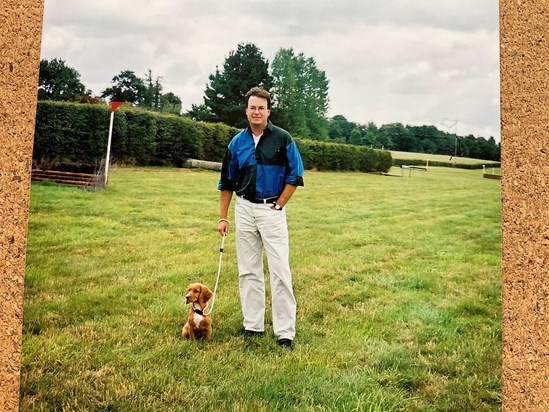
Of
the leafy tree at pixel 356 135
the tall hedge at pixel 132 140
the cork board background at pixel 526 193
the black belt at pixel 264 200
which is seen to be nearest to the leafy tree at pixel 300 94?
the tall hedge at pixel 132 140

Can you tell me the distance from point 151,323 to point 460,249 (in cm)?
521

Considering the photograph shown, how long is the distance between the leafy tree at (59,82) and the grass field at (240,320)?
6.43 metres

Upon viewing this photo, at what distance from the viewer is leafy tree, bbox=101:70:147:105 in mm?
21234

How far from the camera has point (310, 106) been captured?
15.8m

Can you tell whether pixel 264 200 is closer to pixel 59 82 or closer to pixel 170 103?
pixel 59 82

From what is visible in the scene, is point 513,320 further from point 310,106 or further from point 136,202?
point 310,106

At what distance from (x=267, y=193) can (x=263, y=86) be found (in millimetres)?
14015

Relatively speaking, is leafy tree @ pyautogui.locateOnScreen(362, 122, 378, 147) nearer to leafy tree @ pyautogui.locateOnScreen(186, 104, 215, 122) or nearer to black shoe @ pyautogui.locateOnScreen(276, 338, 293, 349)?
leafy tree @ pyautogui.locateOnScreen(186, 104, 215, 122)

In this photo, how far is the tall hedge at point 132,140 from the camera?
13.2 m

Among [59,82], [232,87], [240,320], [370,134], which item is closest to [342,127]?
[370,134]

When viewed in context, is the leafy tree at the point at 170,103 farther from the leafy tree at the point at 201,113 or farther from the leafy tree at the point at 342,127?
the leafy tree at the point at 342,127

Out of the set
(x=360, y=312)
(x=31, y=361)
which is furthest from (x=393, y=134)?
(x=31, y=361)

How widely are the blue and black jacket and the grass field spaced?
1.13m

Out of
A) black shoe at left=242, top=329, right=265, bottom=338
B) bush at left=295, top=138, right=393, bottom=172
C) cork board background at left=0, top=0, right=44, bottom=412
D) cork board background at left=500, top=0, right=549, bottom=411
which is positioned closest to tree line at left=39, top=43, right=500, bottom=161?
bush at left=295, top=138, right=393, bottom=172
